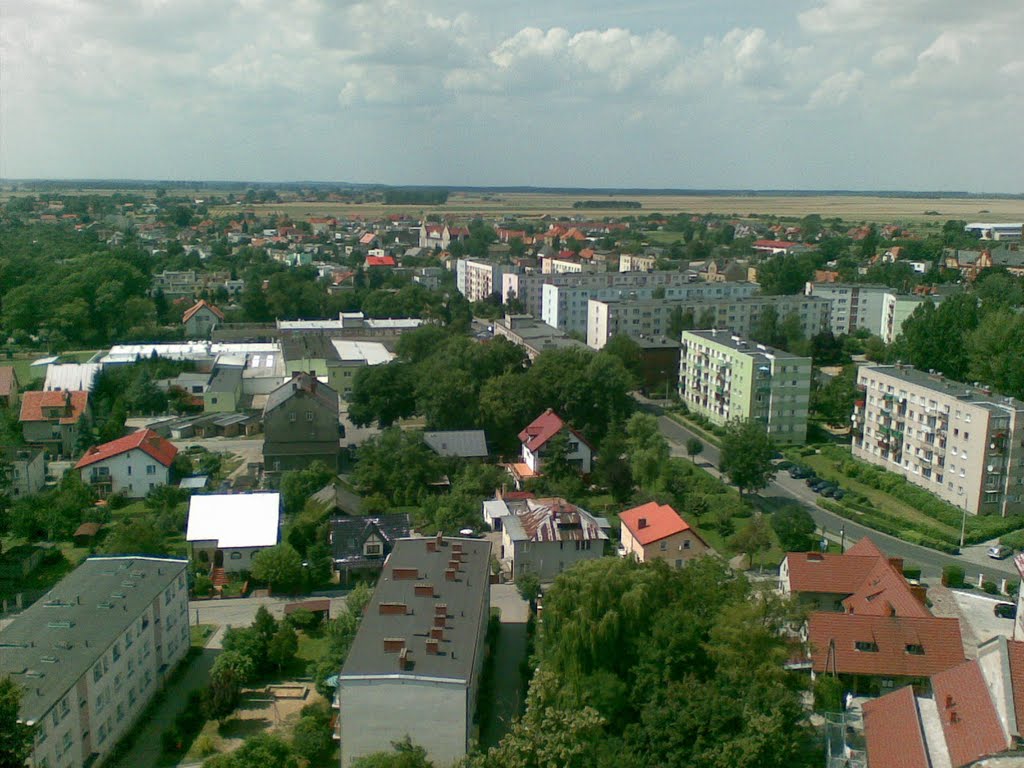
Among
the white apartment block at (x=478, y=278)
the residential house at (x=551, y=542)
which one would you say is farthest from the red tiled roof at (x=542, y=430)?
the white apartment block at (x=478, y=278)

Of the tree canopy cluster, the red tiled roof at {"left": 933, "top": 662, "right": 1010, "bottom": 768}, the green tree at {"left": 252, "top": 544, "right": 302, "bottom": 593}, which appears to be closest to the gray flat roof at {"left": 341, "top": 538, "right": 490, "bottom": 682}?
the tree canopy cluster

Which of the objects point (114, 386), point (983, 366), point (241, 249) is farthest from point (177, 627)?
point (241, 249)

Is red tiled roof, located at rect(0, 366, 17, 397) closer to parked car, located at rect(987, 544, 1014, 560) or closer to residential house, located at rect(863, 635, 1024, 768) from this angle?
residential house, located at rect(863, 635, 1024, 768)

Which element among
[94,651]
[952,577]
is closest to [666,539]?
[952,577]

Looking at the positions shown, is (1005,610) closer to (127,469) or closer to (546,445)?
(546,445)

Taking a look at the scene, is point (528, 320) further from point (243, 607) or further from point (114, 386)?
point (243, 607)

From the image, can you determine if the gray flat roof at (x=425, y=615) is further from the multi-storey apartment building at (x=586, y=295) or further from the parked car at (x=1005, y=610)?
the multi-storey apartment building at (x=586, y=295)
